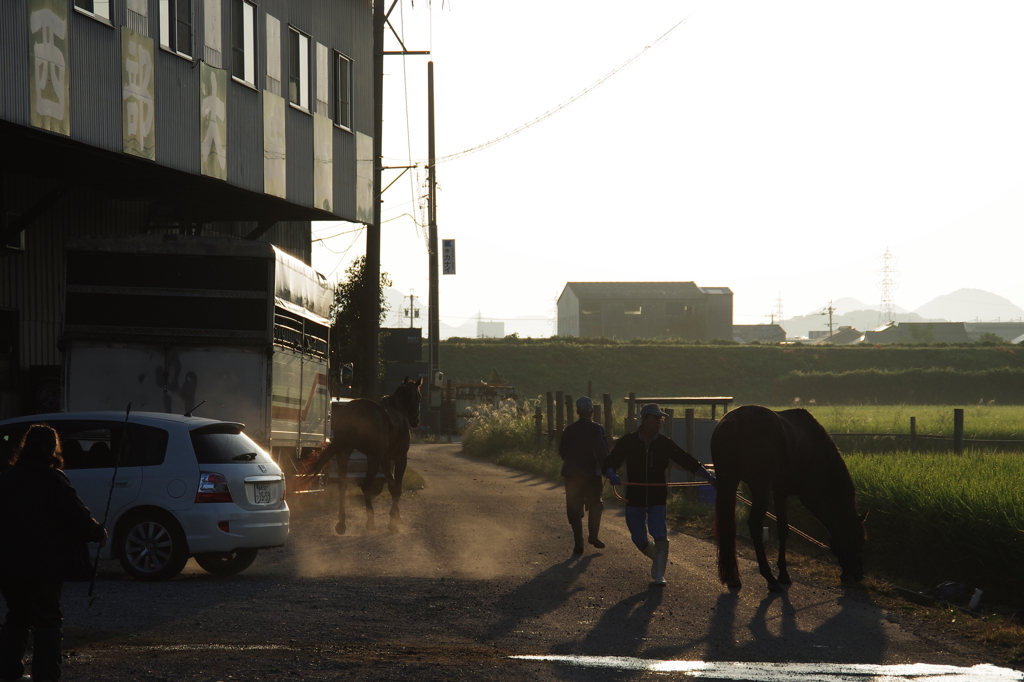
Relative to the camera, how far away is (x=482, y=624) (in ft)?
27.9

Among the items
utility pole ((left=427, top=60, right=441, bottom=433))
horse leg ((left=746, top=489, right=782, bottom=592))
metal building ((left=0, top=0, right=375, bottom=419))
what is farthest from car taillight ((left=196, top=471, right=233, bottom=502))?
utility pole ((left=427, top=60, right=441, bottom=433))

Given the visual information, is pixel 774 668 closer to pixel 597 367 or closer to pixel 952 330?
pixel 597 367

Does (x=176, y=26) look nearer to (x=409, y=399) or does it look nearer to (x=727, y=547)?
(x=409, y=399)

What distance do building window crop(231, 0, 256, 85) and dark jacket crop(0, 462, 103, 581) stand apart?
16569 mm

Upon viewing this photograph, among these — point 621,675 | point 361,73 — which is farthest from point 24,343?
point 621,675

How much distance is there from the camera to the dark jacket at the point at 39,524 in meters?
6.05

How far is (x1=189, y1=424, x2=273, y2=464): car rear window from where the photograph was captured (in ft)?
35.2

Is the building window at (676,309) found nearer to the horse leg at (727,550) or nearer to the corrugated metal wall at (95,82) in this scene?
the corrugated metal wall at (95,82)

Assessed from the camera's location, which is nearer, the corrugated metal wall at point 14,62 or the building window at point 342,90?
the corrugated metal wall at point 14,62

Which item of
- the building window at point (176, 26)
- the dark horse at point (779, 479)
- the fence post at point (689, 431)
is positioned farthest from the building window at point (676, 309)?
→ the dark horse at point (779, 479)

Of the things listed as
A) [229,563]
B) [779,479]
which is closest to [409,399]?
[229,563]

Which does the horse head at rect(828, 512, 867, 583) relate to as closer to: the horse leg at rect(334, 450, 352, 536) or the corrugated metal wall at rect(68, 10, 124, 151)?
the horse leg at rect(334, 450, 352, 536)

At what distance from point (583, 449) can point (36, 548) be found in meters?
7.95

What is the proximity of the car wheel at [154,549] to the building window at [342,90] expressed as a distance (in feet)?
55.9
